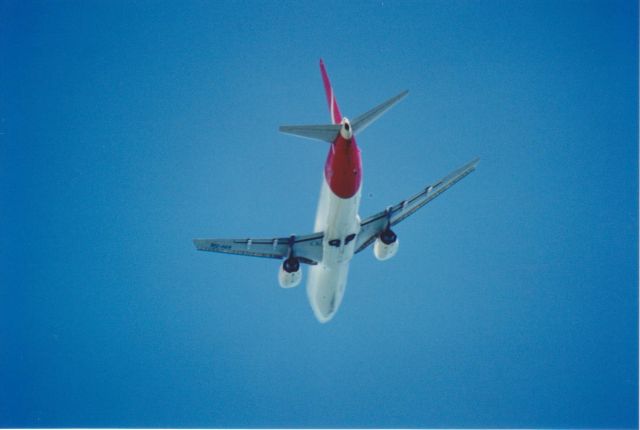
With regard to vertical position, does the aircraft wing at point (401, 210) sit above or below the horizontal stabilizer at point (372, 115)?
above

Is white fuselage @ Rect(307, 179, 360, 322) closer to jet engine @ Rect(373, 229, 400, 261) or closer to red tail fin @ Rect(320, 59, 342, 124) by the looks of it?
jet engine @ Rect(373, 229, 400, 261)

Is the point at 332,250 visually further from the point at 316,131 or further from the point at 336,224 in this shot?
the point at 316,131

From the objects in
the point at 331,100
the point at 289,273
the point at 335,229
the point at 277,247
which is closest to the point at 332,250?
the point at 335,229

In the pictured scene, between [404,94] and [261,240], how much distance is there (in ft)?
43.7

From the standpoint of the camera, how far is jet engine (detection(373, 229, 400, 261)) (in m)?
34.1

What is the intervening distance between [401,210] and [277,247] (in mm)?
8285

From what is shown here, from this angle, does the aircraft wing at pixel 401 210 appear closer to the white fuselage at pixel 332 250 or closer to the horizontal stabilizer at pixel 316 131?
the white fuselage at pixel 332 250

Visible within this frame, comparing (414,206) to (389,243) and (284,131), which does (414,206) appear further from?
(284,131)

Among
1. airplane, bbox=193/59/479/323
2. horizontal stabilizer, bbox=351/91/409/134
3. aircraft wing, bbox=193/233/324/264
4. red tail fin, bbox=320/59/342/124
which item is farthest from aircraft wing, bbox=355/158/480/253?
horizontal stabilizer, bbox=351/91/409/134

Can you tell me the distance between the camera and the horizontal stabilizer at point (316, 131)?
80.5ft

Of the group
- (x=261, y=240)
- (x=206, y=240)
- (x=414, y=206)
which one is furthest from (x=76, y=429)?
(x=414, y=206)

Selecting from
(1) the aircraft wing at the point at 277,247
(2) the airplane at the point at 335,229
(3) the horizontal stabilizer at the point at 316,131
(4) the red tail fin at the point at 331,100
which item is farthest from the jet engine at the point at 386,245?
(3) the horizontal stabilizer at the point at 316,131

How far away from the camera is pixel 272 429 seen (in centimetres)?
2548

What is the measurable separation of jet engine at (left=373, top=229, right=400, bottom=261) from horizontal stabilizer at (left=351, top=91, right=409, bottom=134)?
10.1 meters
